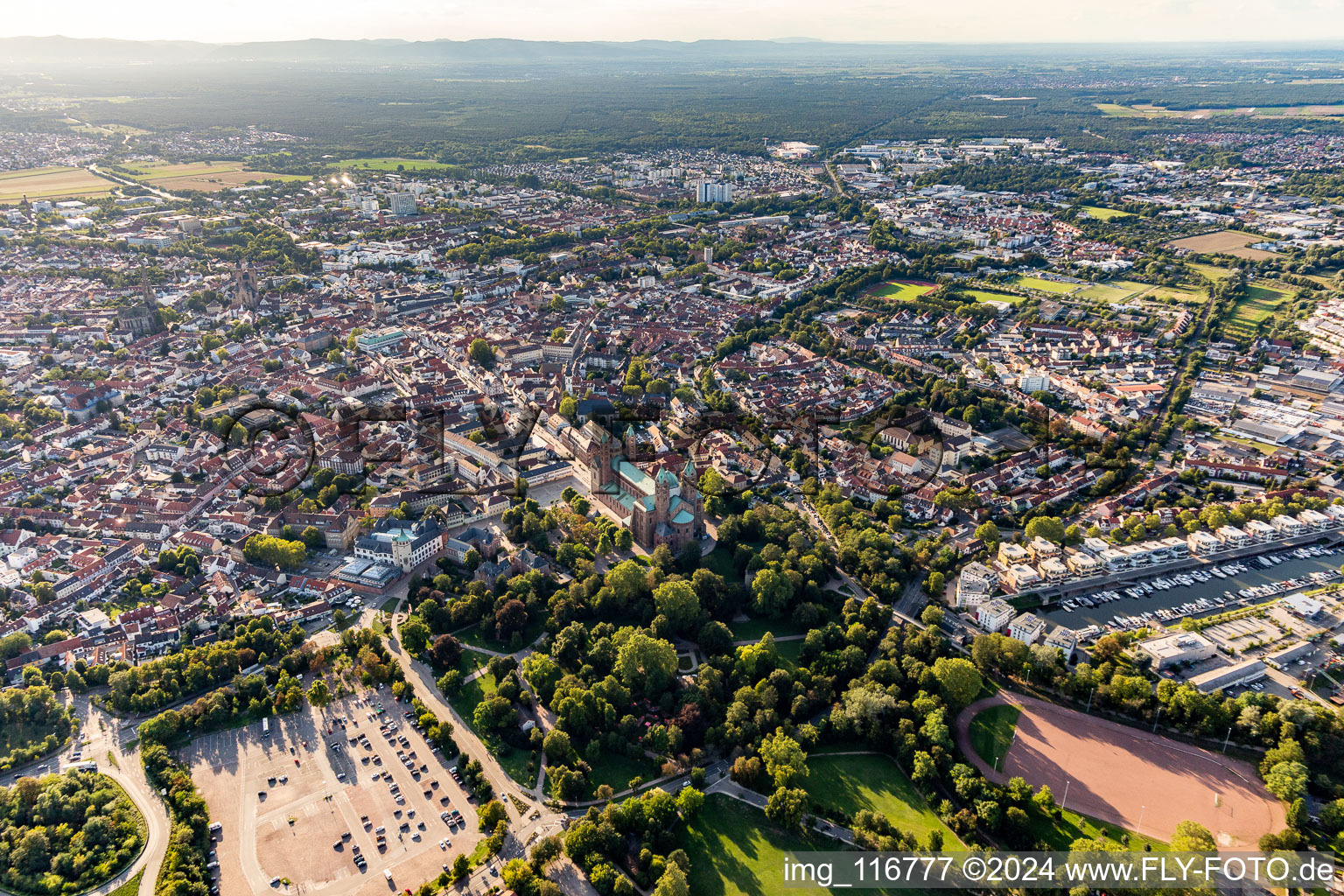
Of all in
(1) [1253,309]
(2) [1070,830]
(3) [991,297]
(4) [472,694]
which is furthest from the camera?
(3) [991,297]

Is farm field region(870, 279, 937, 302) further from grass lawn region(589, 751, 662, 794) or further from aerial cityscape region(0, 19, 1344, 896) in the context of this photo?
grass lawn region(589, 751, 662, 794)

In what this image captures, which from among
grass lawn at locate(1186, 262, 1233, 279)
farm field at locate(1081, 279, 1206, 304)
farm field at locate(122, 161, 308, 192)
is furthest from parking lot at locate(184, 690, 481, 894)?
farm field at locate(122, 161, 308, 192)

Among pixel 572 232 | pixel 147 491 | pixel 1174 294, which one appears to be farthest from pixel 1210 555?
pixel 572 232

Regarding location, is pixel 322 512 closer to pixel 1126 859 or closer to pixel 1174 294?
pixel 1126 859

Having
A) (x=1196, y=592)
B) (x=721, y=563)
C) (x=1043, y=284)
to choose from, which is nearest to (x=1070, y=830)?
(x=1196, y=592)

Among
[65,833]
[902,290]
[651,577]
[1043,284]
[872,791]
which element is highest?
[1043,284]

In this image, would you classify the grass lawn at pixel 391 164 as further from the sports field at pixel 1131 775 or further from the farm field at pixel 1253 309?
the sports field at pixel 1131 775

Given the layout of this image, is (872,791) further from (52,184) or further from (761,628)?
(52,184)
